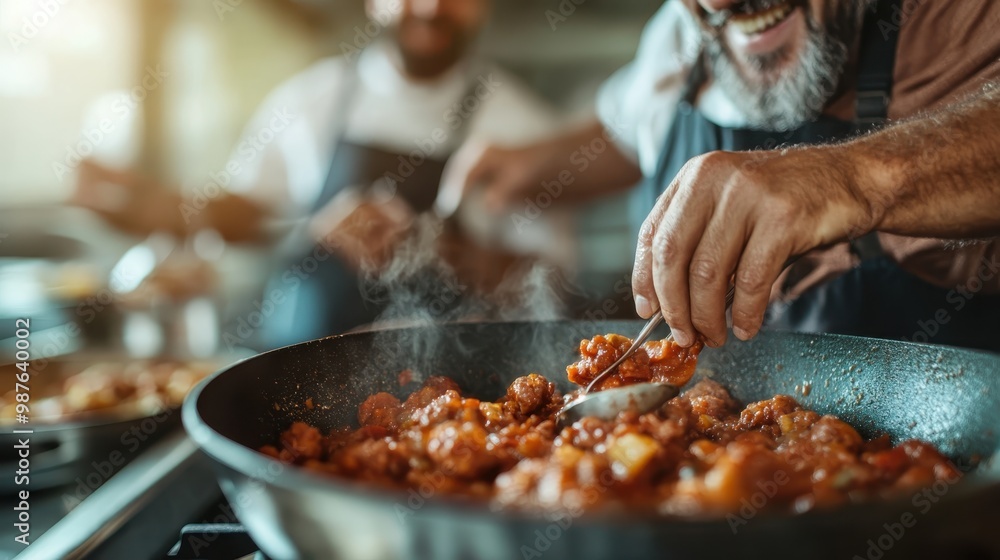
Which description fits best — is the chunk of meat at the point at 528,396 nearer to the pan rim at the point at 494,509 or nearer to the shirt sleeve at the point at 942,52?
the pan rim at the point at 494,509

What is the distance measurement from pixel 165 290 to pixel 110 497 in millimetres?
3178

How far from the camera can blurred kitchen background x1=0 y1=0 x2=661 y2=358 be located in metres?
4.79

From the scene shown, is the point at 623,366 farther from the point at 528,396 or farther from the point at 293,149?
the point at 293,149

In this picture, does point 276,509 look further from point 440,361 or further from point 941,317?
point 941,317

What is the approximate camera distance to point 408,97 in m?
4.54

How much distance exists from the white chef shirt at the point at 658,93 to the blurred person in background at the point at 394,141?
1333 mm

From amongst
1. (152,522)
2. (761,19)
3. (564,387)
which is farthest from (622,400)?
(761,19)

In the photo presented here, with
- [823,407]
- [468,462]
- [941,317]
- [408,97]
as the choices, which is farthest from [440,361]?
[408,97]

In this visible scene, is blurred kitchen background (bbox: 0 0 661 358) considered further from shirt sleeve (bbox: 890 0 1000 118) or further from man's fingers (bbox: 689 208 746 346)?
man's fingers (bbox: 689 208 746 346)

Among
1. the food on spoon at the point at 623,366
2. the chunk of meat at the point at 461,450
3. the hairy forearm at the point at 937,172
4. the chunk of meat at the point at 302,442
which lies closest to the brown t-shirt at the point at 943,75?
the hairy forearm at the point at 937,172

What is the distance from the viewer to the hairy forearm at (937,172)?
53.7 inches

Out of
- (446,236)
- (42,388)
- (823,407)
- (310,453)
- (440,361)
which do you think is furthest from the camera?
(446,236)

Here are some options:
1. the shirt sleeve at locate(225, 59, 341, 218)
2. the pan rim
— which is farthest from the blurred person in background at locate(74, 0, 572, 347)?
the pan rim

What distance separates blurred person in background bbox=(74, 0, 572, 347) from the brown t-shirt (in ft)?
7.94
